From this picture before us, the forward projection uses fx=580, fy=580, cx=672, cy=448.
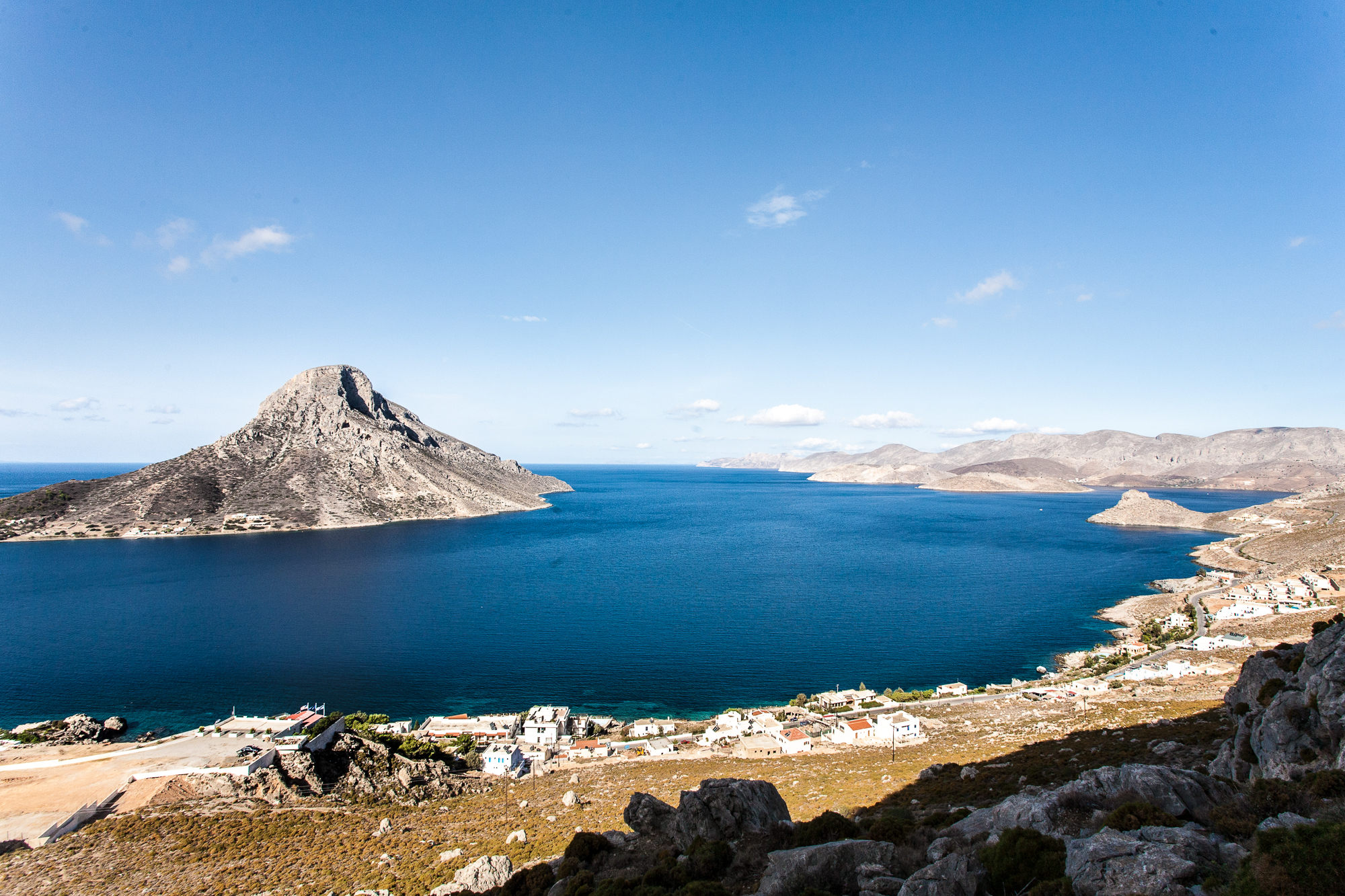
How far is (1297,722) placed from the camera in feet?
58.1

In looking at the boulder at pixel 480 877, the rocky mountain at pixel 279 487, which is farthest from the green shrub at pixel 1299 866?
the rocky mountain at pixel 279 487

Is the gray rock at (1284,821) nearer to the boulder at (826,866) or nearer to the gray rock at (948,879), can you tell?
the gray rock at (948,879)

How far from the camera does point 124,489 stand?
15050 cm

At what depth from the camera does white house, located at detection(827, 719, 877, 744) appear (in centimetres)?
4222

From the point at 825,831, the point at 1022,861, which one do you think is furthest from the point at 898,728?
the point at 1022,861

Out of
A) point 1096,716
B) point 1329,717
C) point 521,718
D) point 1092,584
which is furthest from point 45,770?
point 1092,584

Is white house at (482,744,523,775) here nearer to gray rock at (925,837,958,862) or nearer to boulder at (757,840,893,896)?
boulder at (757,840,893,896)

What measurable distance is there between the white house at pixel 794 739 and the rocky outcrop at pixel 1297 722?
2502 centimetres

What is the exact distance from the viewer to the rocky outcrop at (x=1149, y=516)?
171 m

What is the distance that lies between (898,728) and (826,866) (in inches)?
1270

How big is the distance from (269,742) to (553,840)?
27.0 metres

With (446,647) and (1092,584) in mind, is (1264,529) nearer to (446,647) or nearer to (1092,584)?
(1092,584)

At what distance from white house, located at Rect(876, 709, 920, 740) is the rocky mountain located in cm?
15184

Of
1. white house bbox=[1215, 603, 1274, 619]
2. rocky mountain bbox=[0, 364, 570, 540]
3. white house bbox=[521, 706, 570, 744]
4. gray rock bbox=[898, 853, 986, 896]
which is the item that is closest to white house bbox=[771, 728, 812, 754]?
white house bbox=[521, 706, 570, 744]
